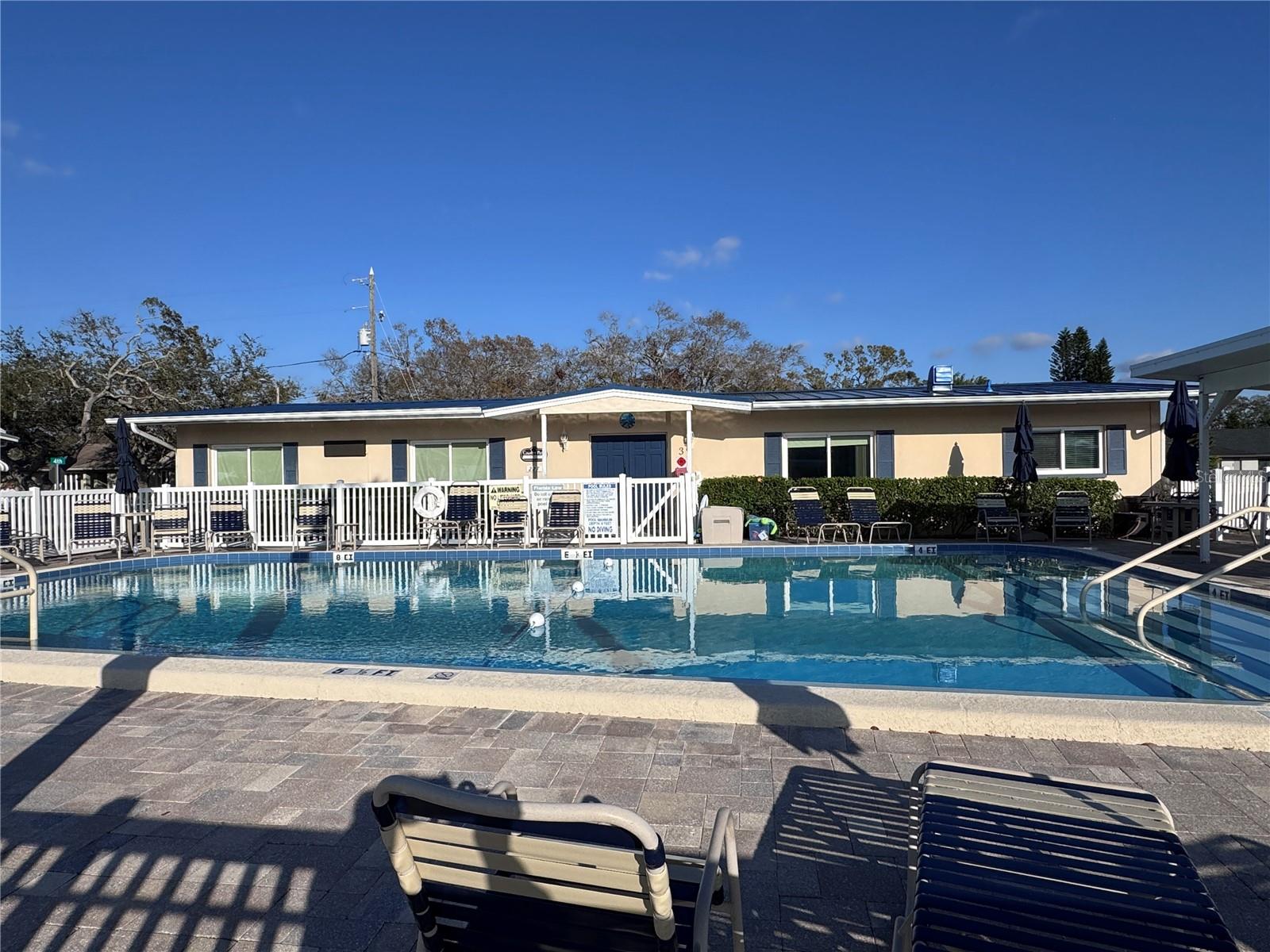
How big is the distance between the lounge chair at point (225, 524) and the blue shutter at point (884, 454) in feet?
39.8

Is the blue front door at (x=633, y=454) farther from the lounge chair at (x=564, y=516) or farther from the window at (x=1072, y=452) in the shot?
the window at (x=1072, y=452)

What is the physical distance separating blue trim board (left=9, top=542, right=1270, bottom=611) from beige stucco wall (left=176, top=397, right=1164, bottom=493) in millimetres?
2609

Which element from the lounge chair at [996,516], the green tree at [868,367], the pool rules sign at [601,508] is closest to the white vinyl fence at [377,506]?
the pool rules sign at [601,508]

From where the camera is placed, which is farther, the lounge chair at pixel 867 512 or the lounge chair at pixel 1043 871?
the lounge chair at pixel 867 512

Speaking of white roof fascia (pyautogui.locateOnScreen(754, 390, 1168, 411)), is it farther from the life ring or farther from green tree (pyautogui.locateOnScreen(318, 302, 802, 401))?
green tree (pyautogui.locateOnScreen(318, 302, 802, 401))

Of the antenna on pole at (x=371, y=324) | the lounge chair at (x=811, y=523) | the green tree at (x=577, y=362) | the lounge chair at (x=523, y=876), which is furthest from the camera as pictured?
the green tree at (x=577, y=362)

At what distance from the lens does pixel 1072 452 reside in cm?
1511

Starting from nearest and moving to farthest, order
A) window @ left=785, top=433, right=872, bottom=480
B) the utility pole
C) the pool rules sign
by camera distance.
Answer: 1. the pool rules sign
2. window @ left=785, top=433, right=872, bottom=480
3. the utility pole

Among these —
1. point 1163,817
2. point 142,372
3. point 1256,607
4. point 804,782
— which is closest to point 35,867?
point 804,782

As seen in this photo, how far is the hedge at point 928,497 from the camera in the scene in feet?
46.3

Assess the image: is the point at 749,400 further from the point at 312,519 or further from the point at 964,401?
the point at 312,519

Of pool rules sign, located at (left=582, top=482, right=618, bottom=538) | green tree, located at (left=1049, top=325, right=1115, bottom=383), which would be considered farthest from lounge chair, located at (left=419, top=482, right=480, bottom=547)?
green tree, located at (left=1049, top=325, right=1115, bottom=383)

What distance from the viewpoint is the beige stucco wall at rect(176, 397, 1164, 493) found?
1483 centimetres

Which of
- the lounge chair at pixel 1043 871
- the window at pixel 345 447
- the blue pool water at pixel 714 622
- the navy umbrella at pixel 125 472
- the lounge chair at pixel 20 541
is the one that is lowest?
the blue pool water at pixel 714 622
